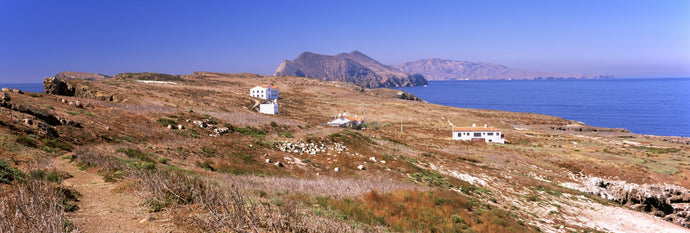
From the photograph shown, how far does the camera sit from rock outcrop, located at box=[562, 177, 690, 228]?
2914 centimetres

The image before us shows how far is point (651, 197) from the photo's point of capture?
29.7 meters

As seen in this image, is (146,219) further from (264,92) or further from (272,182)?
(264,92)

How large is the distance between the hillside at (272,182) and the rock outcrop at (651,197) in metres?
0.13

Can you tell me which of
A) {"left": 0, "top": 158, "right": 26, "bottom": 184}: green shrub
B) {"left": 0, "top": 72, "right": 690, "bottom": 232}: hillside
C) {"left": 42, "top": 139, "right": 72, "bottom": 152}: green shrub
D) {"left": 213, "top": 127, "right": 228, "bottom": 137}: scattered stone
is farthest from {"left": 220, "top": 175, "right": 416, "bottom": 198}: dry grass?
{"left": 213, "top": 127, "right": 228, "bottom": 137}: scattered stone

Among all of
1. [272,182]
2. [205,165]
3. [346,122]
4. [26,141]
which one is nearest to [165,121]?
[205,165]

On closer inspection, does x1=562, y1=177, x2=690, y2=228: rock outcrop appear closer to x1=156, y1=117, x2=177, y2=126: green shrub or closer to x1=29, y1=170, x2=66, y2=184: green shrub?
x1=156, y1=117, x2=177, y2=126: green shrub

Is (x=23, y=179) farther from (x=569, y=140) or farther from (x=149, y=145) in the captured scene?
(x=569, y=140)

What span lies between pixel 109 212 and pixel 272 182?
23.7 ft

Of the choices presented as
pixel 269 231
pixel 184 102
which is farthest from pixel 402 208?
pixel 184 102

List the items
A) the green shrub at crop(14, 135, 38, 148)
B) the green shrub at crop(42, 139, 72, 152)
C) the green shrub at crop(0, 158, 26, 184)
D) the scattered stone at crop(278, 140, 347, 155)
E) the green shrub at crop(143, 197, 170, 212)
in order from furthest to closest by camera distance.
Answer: the scattered stone at crop(278, 140, 347, 155), the green shrub at crop(42, 139, 72, 152), the green shrub at crop(14, 135, 38, 148), the green shrub at crop(0, 158, 26, 184), the green shrub at crop(143, 197, 170, 212)

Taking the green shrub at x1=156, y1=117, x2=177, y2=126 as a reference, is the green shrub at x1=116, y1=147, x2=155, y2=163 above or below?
below

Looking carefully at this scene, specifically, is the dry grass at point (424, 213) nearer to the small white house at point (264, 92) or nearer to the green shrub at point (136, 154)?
the green shrub at point (136, 154)

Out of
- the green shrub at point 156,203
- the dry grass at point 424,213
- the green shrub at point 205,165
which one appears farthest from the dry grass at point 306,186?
the green shrub at point 156,203

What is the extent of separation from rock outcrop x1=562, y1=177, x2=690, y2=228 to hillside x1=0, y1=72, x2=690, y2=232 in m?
0.13
